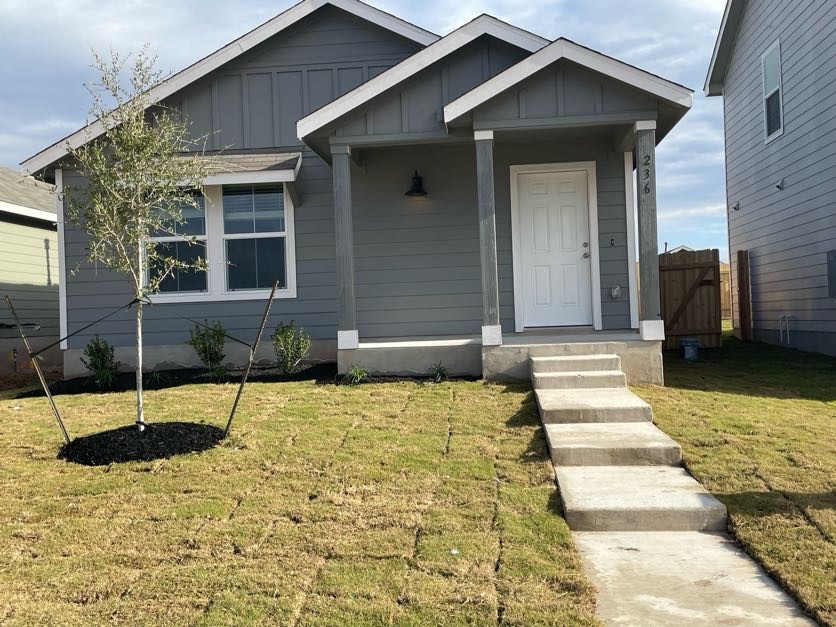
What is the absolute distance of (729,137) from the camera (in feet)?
46.1

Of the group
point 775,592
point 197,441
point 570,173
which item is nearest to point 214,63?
point 570,173

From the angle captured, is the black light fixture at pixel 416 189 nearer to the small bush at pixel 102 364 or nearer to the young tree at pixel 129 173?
the young tree at pixel 129 173

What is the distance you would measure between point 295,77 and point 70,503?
22.6 ft

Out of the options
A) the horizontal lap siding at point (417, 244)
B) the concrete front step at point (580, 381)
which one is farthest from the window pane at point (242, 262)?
the concrete front step at point (580, 381)

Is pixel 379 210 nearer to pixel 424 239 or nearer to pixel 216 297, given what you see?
pixel 424 239

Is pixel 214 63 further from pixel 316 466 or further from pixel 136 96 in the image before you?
pixel 316 466

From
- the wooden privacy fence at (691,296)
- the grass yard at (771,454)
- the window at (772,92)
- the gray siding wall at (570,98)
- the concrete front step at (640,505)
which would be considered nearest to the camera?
the grass yard at (771,454)

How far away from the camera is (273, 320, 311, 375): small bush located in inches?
320

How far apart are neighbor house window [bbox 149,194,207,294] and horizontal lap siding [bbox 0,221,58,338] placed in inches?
173

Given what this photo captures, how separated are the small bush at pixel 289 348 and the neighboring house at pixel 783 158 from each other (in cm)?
723

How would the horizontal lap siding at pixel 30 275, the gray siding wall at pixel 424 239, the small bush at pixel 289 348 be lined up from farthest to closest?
the horizontal lap siding at pixel 30 275
the gray siding wall at pixel 424 239
the small bush at pixel 289 348

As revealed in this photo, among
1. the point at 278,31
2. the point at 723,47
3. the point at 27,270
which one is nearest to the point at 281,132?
the point at 278,31

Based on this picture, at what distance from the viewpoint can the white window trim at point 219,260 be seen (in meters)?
9.10

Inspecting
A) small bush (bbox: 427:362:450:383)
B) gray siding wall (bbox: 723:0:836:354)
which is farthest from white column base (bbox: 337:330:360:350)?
gray siding wall (bbox: 723:0:836:354)
